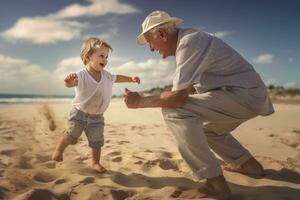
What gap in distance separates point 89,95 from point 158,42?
128cm

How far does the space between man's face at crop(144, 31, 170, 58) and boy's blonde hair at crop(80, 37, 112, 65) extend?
1.03m

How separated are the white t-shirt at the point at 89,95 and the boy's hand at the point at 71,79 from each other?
0.04m

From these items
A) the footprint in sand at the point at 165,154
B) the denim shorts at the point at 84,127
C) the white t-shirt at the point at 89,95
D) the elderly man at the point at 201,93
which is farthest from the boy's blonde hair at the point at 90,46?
the footprint in sand at the point at 165,154

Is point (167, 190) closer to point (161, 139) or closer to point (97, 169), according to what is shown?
point (97, 169)

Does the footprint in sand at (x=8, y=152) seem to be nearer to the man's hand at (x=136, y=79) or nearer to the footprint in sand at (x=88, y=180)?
the footprint in sand at (x=88, y=180)

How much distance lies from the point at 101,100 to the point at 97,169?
78cm

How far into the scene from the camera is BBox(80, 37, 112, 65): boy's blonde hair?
420 cm

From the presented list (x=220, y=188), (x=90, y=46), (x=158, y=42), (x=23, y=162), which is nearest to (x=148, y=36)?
(x=158, y=42)

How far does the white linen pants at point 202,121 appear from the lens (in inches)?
113

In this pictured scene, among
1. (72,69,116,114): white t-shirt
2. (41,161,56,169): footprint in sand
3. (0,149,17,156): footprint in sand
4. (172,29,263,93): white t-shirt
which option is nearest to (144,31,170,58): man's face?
(172,29,263,93): white t-shirt

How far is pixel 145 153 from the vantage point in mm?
4750

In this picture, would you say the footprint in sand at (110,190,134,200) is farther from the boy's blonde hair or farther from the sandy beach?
the boy's blonde hair

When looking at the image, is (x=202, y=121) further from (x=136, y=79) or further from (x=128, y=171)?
(x=136, y=79)

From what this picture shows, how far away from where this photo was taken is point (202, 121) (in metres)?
3.16
